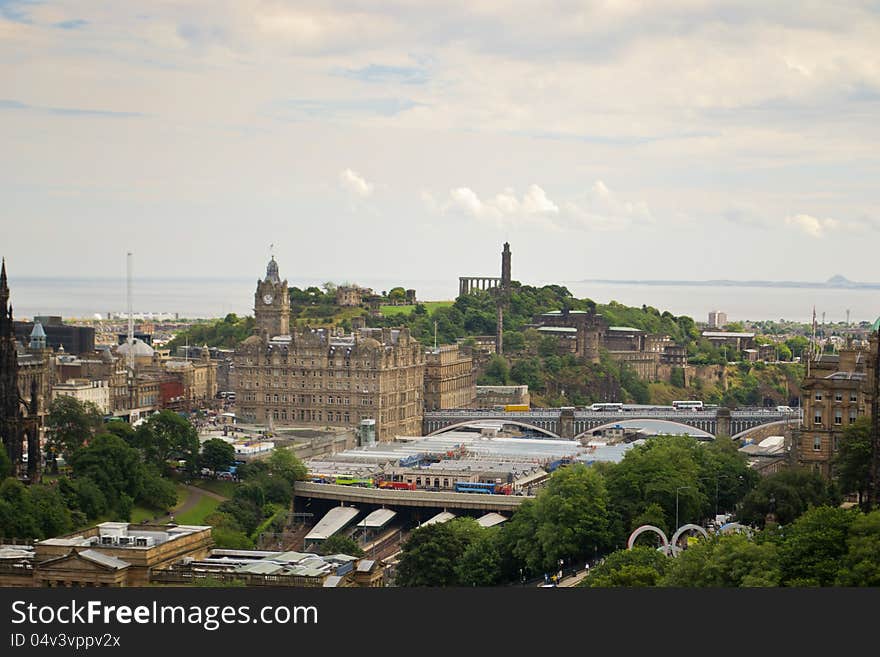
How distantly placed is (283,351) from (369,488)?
86.1 feet

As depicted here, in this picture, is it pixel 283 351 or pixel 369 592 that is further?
pixel 283 351

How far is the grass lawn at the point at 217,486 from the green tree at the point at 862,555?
36.1m

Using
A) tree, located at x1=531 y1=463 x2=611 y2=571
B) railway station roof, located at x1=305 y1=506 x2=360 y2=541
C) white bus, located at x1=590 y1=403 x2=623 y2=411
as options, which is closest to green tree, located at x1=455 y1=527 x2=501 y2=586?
tree, located at x1=531 y1=463 x2=611 y2=571

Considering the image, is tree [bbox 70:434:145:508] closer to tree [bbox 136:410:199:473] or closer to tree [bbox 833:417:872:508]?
tree [bbox 136:410:199:473]

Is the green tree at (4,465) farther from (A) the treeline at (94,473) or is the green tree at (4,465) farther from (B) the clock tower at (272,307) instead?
(B) the clock tower at (272,307)

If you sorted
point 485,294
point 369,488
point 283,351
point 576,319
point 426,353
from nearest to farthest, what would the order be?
1. point 369,488
2. point 283,351
3. point 426,353
4. point 576,319
5. point 485,294

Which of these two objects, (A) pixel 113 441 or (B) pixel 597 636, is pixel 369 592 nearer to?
(B) pixel 597 636

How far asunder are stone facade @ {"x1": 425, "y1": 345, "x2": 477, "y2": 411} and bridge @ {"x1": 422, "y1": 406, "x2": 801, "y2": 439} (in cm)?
238

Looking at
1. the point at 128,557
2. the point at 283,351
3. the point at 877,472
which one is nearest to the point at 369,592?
the point at 128,557

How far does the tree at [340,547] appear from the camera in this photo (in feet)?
191

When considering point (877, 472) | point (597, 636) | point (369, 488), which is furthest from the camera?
point (369, 488)

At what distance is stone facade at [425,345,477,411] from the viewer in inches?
4134

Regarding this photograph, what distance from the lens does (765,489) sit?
1914 inches

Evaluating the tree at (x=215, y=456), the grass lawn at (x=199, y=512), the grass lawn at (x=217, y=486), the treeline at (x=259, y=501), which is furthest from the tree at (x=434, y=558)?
the tree at (x=215, y=456)
